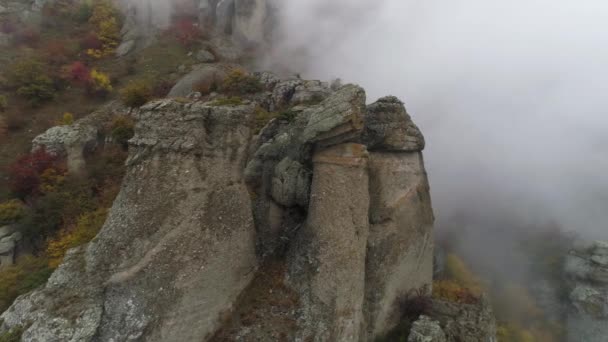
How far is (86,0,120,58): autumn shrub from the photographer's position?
3612 cm

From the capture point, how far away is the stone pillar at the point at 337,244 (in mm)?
8148

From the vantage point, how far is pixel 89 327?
6.70 meters

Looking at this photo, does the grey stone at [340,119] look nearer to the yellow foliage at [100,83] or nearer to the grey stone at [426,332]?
the grey stone at [426,332]

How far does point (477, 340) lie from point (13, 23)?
4737cm

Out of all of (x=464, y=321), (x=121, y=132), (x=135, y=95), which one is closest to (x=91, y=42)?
(x=135, y=95)

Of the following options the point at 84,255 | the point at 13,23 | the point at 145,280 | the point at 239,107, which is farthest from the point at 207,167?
the point at 13,23

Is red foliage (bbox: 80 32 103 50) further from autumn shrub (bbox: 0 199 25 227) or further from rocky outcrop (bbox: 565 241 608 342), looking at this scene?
rocky outcrop (bbox: 565 241 608 342)

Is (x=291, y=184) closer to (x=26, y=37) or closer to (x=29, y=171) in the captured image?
(x=29, y=171)

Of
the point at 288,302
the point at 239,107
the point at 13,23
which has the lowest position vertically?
the point at 288,302

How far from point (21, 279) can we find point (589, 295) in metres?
28.5

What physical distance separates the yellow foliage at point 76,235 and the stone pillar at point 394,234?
10.8m

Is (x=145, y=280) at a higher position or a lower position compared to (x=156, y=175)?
lower

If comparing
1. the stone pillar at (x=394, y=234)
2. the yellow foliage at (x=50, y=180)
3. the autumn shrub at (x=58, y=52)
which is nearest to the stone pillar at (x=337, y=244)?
the stone pillar at (x=394, y=234)

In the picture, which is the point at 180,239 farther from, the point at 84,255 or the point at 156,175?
the point at 84,255
